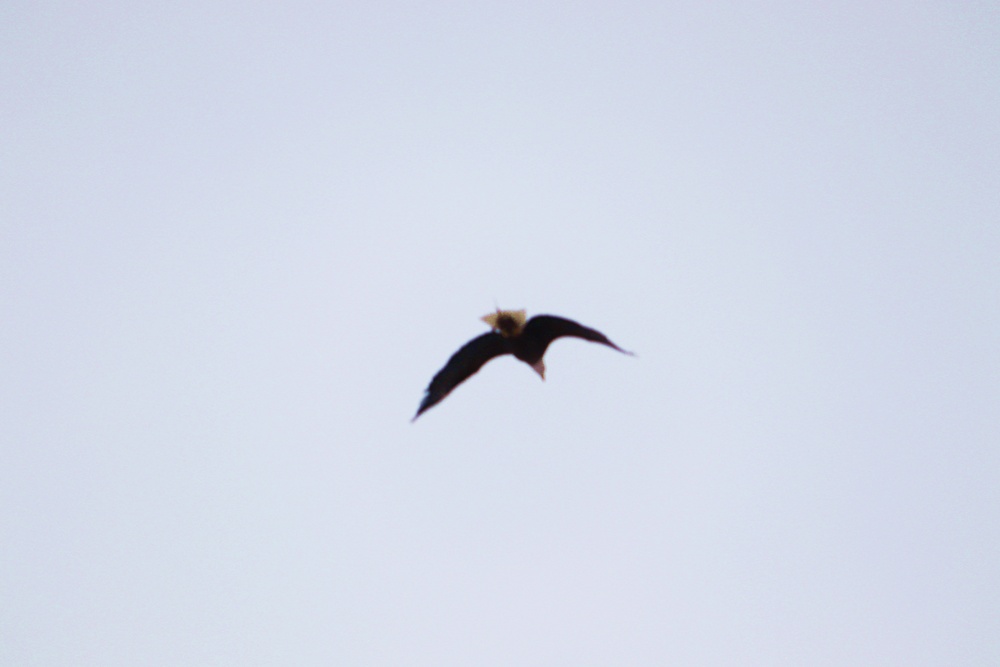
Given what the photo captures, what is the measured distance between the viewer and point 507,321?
23.9ft

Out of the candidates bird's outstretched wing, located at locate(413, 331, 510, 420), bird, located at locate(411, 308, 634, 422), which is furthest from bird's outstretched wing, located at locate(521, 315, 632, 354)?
bird's outstretched wing, located at locate(413, 331, 510, 420)

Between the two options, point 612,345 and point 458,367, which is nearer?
point 612,345

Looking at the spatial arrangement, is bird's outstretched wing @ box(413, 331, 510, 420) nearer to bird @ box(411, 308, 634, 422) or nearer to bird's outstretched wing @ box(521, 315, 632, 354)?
bird @ box(411, 308, 634, 422)

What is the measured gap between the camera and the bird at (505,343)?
23.4 ft

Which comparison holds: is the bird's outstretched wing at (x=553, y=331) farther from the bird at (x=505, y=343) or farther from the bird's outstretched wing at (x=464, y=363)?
the bird's outstretched wing at (x=464, y=363)

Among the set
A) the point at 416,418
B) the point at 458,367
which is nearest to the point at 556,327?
the point at 458,367

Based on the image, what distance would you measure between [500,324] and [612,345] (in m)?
1.47

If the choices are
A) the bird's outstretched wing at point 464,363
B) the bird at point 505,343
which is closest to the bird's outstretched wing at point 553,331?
the bird at point 505,343

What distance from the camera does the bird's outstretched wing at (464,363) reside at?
7.12 m

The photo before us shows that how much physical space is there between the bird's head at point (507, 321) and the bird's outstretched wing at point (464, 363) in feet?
0.32

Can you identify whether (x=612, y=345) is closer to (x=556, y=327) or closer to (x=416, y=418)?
(x=556, y=327)

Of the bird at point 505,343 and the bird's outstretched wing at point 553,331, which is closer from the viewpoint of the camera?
the bird's outstretched wing at point 553,331

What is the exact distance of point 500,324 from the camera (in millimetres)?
7359

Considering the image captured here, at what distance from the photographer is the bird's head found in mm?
7270
